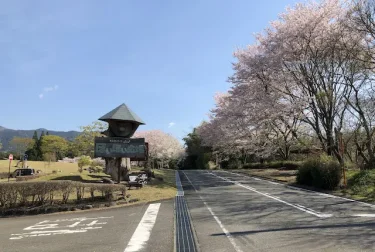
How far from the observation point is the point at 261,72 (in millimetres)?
25656

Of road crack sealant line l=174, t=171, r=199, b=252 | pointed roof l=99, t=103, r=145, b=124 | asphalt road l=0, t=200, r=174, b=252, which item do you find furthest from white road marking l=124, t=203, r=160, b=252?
pointed roof l=99, t=103, r=145, b=124

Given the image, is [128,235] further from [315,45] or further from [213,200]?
[315,45]

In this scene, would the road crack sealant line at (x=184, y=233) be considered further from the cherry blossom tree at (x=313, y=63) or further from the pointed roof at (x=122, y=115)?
the cherry blossom tree at (x=313, y=63)

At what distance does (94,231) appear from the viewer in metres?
8.09

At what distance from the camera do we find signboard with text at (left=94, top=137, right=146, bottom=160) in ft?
55.6

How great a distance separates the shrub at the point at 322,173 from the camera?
16141mm

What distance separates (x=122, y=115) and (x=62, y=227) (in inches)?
407

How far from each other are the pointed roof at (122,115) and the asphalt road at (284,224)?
304 inches

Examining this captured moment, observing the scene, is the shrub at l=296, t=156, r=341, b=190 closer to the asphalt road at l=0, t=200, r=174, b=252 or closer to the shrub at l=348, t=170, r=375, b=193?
the shrub at l=348, t=170, r=375, b=193

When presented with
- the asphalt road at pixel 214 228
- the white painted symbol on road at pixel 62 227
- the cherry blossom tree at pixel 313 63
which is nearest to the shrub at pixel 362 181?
the asphalt road at pixel 214 228

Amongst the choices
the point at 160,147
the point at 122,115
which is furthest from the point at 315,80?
the point at 160,147

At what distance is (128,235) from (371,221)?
19.8 ft

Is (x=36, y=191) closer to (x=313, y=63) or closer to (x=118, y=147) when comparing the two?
(x=118, y=147)

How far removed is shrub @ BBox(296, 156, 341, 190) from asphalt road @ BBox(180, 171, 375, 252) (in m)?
3.52
